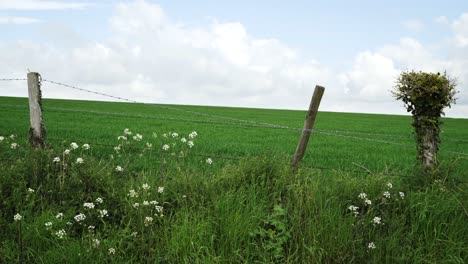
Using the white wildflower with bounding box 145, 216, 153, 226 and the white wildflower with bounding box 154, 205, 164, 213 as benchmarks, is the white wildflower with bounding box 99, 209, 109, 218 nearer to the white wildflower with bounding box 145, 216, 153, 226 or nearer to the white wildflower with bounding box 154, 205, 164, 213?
the white wildflower with bounding box 145, 216, 153, 226

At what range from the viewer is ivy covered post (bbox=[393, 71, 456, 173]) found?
281 inches

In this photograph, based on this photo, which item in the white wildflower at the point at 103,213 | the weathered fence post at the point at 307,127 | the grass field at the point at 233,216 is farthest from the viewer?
the weathered fence post at the point at 307,127

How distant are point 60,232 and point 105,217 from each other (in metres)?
0.82

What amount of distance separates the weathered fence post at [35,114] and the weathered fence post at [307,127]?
3.93 m

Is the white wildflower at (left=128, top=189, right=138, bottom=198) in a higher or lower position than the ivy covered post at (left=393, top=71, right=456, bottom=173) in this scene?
lower

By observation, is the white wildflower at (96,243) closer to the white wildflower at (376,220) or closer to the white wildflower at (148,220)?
the white wildflower at (148,220)

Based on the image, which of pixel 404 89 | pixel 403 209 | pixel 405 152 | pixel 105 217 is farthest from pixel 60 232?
pixel 405 152

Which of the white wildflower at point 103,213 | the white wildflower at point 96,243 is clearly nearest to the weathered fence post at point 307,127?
the white wildflower at point 103,213

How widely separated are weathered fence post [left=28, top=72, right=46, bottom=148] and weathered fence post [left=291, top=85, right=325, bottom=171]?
393cm

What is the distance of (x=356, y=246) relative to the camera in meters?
5.50

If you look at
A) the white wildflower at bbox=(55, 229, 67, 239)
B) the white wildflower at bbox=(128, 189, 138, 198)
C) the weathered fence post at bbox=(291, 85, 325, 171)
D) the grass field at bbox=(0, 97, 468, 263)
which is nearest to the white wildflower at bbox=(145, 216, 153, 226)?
the grass field at bbox=(0, 97, 468, 263)

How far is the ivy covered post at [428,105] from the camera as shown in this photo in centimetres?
714

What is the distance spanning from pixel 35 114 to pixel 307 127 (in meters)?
4.24

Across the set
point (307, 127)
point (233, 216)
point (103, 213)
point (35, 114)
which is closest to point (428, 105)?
point (307, 127)
